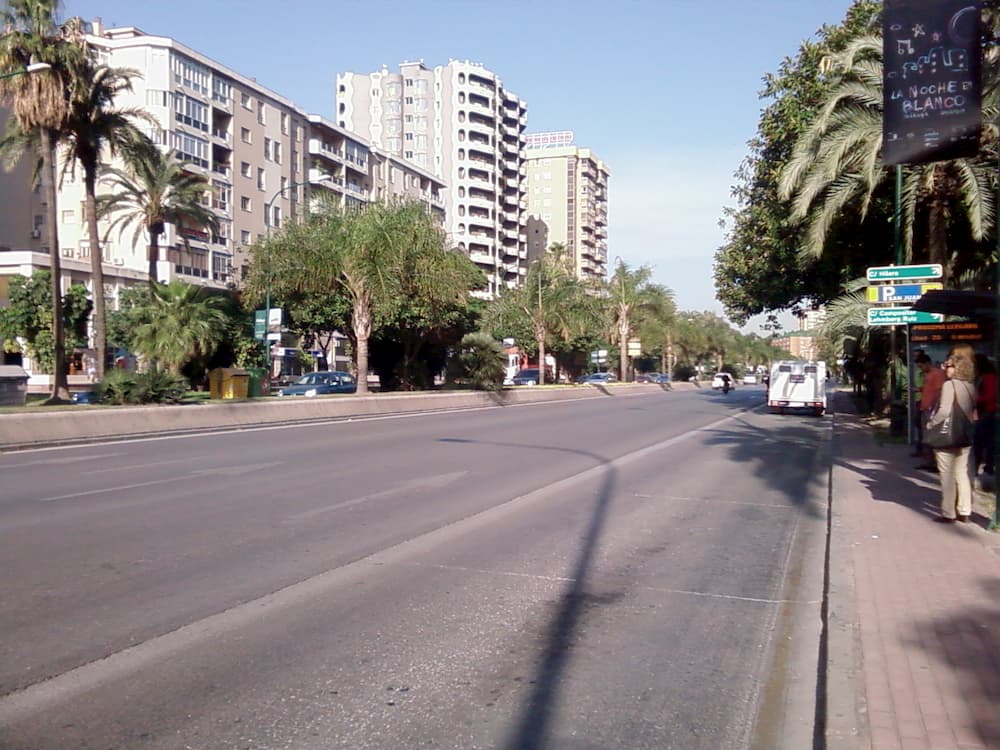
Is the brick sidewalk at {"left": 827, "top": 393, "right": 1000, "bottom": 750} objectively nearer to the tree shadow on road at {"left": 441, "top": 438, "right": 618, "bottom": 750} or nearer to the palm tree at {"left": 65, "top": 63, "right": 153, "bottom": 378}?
the tree shadow on road at {"left": 441, "top": 438, "right": 618, "bottom": 750}

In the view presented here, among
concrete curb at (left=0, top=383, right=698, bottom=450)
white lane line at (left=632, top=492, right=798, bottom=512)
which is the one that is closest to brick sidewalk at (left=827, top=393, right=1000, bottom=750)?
white lane line at (left=632, top=492, right=798, bottom=512)

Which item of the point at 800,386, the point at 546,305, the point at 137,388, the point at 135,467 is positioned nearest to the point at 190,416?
the point at 137,388

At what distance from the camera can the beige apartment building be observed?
201 feet

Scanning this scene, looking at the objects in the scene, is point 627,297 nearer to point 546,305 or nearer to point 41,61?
point 546,305

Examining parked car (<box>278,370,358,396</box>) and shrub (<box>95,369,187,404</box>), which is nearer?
shrub (<box>95,369,187,404</box>)

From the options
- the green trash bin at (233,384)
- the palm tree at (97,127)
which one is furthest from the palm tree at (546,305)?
the palm tree at (97,127)

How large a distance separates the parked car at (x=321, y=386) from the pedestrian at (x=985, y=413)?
29.5m

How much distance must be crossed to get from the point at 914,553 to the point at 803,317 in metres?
30.9

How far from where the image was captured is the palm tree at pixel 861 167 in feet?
64.5

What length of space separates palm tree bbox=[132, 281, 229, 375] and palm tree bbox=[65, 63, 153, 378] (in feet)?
8.91

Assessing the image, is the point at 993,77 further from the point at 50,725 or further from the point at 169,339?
the point at 169,339

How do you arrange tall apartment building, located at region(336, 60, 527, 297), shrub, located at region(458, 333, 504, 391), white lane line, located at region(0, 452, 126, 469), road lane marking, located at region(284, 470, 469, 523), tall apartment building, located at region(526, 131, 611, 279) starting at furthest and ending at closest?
tall apartment building, located at region(526, 131, 611, 279), tall apartment building, located at region(336, 60, 527, 297), shrub, located at region(458, 333, 504, 391), white lane line, located at region(0, 452, 126, 469), road lane marking, located at region(284, 470, 469, 523)

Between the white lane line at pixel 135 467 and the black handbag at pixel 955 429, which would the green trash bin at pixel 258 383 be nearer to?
the white lane line at pixel 135 467

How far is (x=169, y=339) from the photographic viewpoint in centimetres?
Result: 3581
